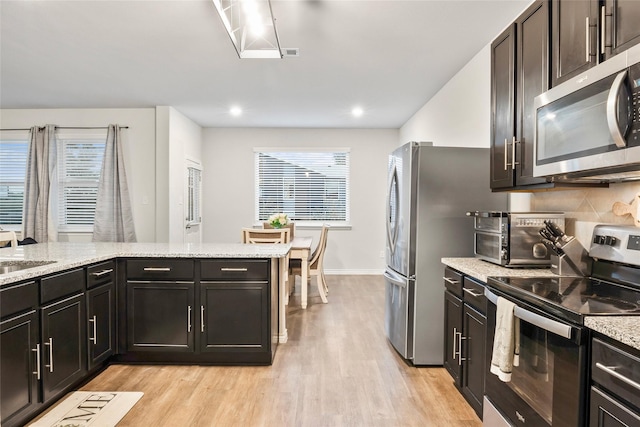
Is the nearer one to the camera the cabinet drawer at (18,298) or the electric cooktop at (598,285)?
the electric cooktop at (598,285)

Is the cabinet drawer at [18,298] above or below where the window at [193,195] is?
below

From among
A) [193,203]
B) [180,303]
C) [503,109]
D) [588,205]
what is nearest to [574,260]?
[588,205]

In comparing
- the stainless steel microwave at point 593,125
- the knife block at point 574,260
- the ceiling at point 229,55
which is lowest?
the knife block at point 574,260

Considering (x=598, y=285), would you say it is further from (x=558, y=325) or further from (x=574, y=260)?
(x=558, y=325)

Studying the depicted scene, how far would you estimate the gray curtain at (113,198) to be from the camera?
5309 mm

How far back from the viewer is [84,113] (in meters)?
5.47

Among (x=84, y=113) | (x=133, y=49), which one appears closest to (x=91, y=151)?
(x=84, y=113)

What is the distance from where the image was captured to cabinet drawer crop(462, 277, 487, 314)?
1.98 m

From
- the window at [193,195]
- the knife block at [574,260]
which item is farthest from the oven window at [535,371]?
the window at [193,195]

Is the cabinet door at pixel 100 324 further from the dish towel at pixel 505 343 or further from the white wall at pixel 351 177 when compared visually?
the white wall at pixel 351 177

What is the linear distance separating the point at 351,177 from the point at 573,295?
5336 millimetres

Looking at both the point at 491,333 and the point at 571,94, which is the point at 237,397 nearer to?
the point at 491,333

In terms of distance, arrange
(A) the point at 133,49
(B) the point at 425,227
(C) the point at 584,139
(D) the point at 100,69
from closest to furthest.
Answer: (C) the point at 584,139 < (B) the point at 425,227 < (A) the point at 133,49 < (D) the point at 100,69

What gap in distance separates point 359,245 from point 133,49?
4.68 meters
